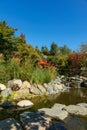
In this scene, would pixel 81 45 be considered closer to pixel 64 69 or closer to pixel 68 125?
pixel 64 69

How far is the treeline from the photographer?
34.3ft

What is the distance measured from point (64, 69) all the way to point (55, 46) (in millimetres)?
20320

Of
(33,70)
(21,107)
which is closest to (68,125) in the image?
(21,107)

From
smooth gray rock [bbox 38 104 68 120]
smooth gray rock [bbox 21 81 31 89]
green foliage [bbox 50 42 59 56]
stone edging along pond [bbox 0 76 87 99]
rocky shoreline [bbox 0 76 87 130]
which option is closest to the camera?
rocky shoreline [bbox 0 76 87 130]

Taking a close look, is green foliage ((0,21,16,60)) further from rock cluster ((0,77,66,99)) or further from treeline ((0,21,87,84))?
rock cluster ((0,77,66,99))

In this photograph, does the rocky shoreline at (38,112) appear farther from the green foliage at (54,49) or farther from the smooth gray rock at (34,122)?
the green foliage at (54,49)

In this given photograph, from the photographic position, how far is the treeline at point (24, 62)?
1044cm

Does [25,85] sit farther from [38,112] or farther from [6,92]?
[38,112]

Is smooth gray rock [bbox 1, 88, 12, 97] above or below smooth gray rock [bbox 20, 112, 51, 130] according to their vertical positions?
above

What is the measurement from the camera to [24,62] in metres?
11.5

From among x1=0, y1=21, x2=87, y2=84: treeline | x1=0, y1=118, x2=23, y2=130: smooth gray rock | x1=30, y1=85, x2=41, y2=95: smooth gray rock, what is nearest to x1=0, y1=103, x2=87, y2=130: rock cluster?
x1=0, y1=118, x2=23, y2=130: smooth gray rock

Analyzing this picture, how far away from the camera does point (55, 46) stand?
38531mm

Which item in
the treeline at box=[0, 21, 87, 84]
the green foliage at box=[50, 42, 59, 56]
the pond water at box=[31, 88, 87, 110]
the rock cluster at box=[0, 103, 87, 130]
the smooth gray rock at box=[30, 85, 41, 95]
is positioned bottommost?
the rock cluster at box=[0, 103, 87, 130]

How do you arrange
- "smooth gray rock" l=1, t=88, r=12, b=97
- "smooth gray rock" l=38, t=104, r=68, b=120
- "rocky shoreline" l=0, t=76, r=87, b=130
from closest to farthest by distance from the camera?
"rocky shoreline" l=0, t=76, r=87, b=130 → "smooth gray rock" l=38, t=104, r=68, b=120 → "smooth gray rock" l=1, t=88, r=12, b=97
